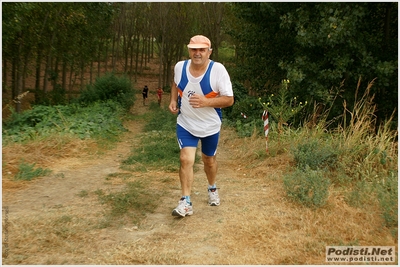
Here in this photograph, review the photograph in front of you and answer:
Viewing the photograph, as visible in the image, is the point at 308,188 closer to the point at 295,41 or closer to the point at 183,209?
the point at 183,209

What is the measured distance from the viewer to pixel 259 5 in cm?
1379

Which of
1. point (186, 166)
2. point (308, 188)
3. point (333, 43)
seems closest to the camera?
point (186, 166)

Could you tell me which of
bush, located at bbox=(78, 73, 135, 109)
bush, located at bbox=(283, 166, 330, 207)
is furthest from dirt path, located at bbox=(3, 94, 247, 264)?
bush, located at bbox=(78, 73, 135, 109)

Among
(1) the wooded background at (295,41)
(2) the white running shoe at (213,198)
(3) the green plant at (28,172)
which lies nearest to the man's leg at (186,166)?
(2) the white running shoe at (213,198)

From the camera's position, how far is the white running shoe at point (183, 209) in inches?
183

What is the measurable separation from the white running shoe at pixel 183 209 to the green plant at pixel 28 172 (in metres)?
2.58

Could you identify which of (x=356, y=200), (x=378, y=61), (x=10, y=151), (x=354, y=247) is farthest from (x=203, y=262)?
(x=378, y=61)

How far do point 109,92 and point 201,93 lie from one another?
15.2 metres

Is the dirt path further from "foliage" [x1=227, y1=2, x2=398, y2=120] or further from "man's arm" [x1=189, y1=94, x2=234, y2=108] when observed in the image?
"foliage" [x1=227, y1=2, x2=398, y2=120]

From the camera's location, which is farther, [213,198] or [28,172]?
[28,172]

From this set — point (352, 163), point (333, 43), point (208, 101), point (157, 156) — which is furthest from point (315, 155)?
point (333, 43)

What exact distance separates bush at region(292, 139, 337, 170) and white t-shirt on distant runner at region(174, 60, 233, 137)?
192 cm

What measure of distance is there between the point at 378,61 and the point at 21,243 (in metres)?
10.8

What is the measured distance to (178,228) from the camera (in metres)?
4.42
